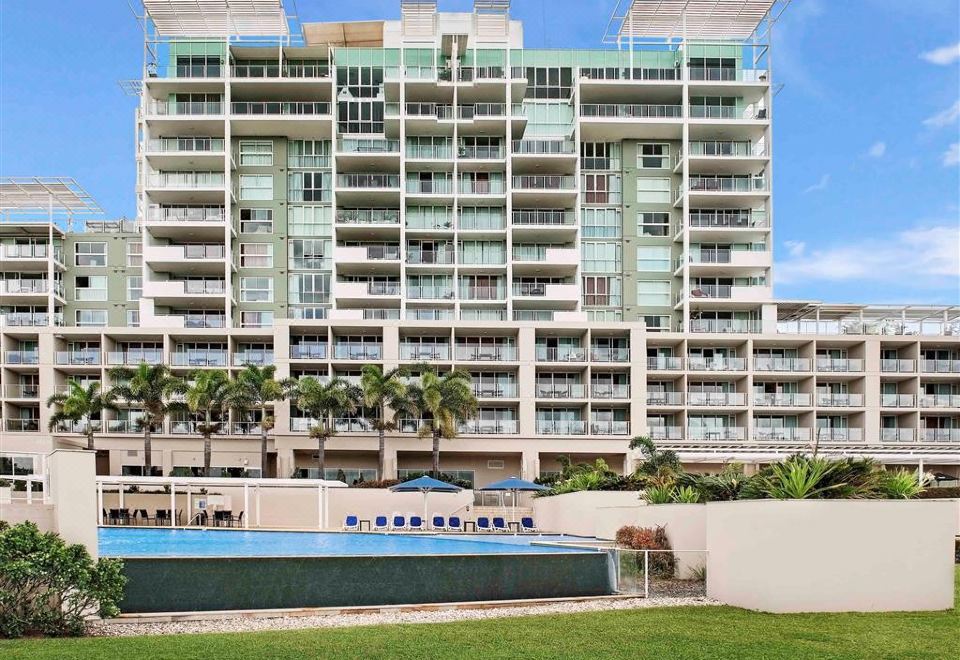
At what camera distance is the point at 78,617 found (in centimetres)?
1498

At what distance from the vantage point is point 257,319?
65.3 meters

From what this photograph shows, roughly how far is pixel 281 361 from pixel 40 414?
583 inches

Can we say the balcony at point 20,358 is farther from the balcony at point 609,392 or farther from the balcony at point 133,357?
the balcony at point 609,392

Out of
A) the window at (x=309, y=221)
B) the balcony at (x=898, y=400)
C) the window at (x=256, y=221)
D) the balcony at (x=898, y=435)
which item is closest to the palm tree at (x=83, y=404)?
the window at (x=256, y=221)

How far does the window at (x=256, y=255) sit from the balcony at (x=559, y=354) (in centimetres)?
1937

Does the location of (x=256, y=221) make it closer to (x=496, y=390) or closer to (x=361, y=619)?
(x=496, y=390)

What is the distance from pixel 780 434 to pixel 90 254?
151 feet

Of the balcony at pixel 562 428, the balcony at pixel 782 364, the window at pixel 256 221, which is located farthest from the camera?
the window at pixel 256 221

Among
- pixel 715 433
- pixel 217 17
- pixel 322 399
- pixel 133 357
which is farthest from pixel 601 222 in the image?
pixel 133 357

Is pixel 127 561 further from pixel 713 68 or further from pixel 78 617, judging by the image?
pixel 713 68

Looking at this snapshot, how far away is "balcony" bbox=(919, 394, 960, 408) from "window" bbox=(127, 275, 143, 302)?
1967 inches

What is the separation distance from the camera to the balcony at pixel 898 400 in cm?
6038

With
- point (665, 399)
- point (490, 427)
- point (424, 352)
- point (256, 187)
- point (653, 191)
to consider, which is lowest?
point (490, 427)

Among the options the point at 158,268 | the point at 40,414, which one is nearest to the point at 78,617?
the point at 40,414
